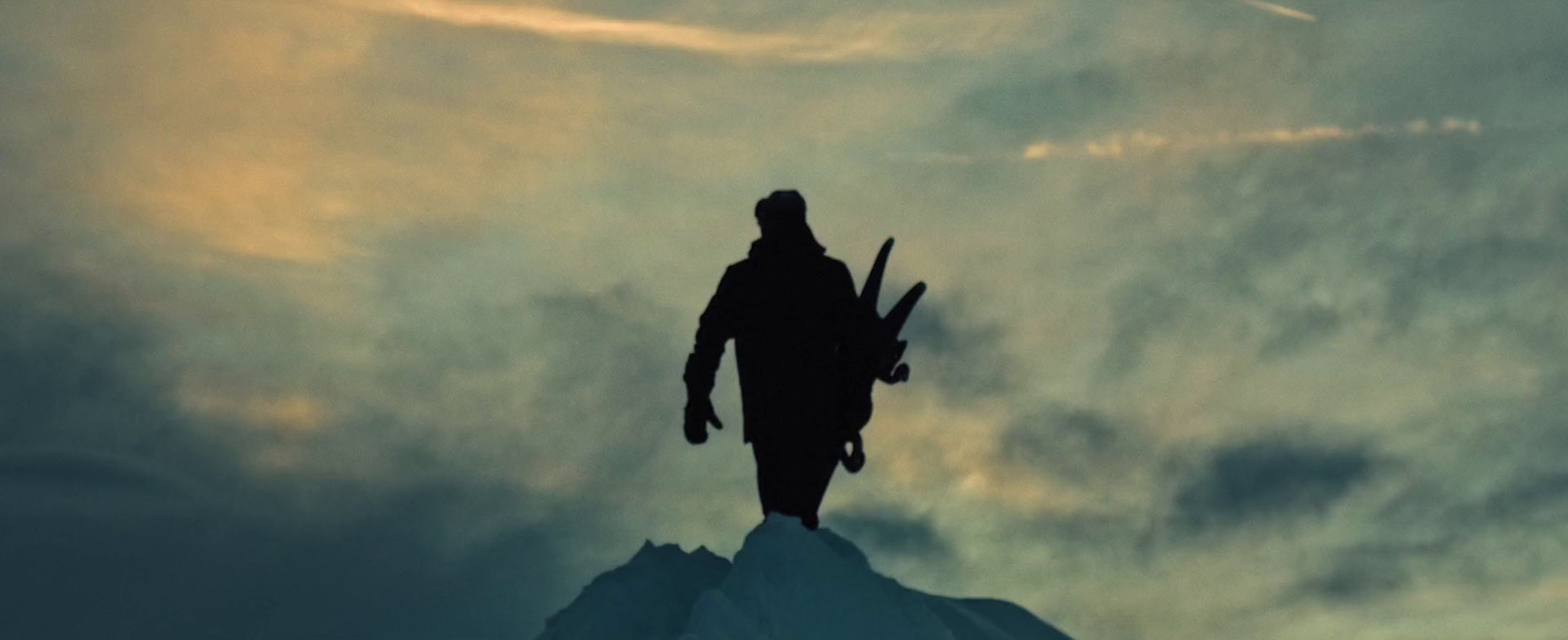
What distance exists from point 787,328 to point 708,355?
75cm

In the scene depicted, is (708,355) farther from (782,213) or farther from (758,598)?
(758,598)

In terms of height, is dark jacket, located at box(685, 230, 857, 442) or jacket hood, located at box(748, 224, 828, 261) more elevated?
jacket hood, located at box(748, 224, 828, 261)

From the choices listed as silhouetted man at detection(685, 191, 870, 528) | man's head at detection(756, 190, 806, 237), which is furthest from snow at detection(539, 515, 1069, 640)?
man's head at detection(756, 190, 806, 237)

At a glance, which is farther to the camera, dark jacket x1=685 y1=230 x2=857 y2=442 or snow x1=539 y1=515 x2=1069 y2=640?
dark jacket x1=685 y1=230 x2=857 y2=442

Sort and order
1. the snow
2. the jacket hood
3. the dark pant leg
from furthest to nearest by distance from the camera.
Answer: the jacket hood, the dark pant leg, the snow

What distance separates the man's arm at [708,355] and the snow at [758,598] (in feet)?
3.63

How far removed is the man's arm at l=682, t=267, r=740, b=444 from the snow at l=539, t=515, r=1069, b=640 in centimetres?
111

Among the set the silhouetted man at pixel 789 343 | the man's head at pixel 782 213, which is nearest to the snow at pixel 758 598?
the silhouetted man at pixel 789 343

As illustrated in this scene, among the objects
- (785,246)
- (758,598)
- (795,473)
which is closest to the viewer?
(758,598)

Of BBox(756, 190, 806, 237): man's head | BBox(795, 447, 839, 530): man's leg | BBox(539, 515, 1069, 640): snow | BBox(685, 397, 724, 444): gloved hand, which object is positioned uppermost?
BBox(756, 190, 806, 237): man's head

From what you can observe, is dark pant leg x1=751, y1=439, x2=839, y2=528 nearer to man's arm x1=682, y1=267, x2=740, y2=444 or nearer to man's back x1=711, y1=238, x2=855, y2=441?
man's back x1=711, y1=238, x2=855, y2=441

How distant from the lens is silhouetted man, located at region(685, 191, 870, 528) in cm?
1525

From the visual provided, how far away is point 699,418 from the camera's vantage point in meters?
15.6

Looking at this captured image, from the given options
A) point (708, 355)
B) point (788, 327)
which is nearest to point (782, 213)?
point (788, 327)
